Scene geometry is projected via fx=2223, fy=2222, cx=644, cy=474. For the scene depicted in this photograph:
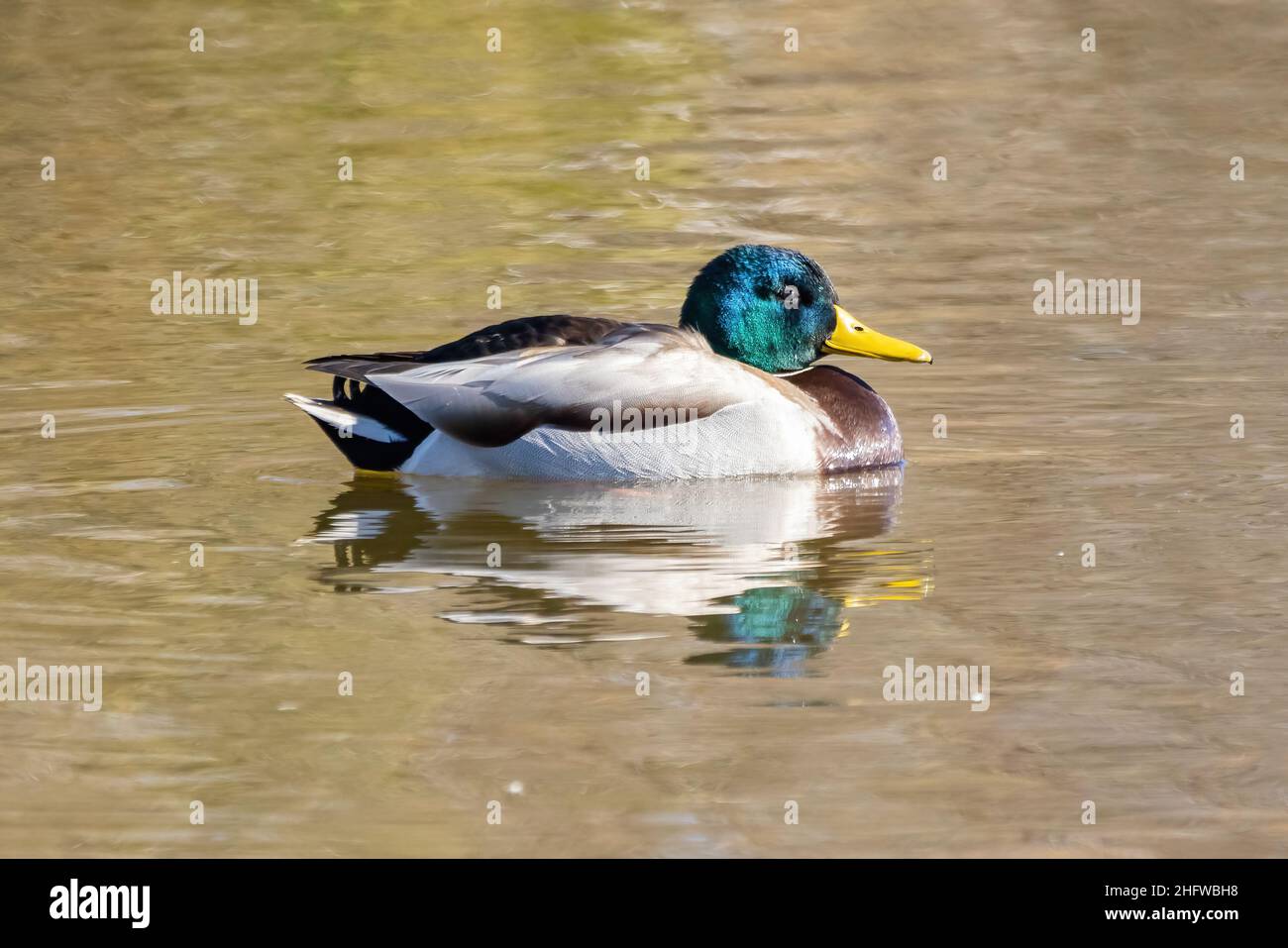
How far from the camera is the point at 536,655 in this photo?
7.36 m

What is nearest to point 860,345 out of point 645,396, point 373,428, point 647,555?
point 645,396

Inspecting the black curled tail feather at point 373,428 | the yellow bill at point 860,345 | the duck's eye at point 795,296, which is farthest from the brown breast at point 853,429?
the black curled tail feather at point 373,428

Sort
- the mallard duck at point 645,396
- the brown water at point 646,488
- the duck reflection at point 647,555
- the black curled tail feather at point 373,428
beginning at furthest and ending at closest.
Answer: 1. the black curled tail feather at point 373,428
2. the mallard duck at point 645,396
3. the duck reflection at point 647,555
4. the brown water at point 646,488

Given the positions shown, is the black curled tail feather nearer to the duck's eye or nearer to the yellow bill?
the duck's eye

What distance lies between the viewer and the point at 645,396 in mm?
9547

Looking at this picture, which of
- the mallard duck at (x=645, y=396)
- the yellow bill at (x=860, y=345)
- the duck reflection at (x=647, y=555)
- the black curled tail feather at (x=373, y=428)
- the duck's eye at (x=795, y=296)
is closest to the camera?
the duck reflection at (x=647, y=555)

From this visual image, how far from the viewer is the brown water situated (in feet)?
20.7

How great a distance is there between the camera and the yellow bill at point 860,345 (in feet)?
33.1

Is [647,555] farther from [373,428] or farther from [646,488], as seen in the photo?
[373,428]

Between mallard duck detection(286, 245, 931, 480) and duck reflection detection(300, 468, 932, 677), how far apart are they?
120 mm

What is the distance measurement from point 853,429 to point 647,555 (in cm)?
170

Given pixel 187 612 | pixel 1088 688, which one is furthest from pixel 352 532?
pixel 1088 688

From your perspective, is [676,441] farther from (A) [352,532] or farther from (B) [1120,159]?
(B) [1120,159]

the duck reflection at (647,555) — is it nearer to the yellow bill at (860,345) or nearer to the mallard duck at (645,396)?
the mallard duck at (645,396)
